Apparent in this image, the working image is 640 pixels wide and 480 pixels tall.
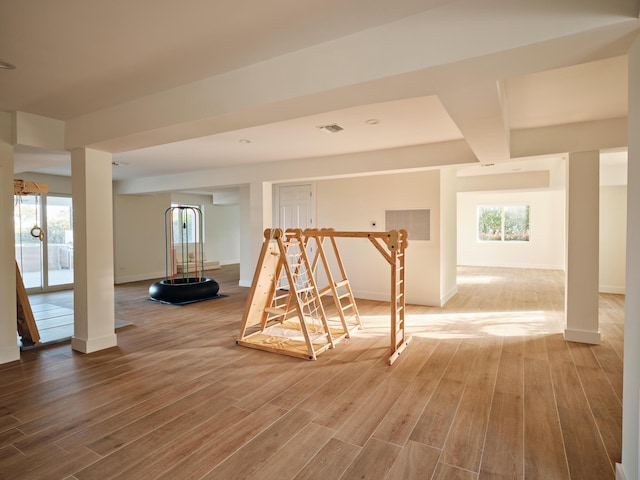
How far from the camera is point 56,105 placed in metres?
3.46

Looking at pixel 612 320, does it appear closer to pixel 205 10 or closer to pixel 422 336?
pixel 422 336

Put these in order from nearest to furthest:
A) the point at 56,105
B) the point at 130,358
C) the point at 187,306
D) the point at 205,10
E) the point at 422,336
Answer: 1. the point at 205,10
2. the point at 56,105
3. the point at 130,358
4. the point at 422,336
5. the point at 187,306

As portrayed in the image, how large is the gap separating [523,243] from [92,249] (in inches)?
469

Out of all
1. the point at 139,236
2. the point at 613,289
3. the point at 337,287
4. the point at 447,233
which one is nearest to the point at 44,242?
the point at 139,236

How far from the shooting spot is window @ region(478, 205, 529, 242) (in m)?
11.8

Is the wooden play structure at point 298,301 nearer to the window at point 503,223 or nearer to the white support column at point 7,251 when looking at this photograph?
the white support column at point 7,251

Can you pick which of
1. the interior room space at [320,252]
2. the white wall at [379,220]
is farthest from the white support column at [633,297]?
the white wall at [379,220]

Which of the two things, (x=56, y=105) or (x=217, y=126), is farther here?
(x=56, y=105)

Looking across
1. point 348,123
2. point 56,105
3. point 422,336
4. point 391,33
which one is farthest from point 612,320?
point 56,105

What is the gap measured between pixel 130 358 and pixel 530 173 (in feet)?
28.5

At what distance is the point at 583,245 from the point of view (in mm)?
4145

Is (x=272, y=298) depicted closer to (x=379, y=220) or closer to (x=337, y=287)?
(x=337, y=287)

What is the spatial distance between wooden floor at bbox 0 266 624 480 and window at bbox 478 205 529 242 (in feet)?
26.1

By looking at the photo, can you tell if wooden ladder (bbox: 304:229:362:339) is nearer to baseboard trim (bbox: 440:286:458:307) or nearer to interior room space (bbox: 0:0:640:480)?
interior room space (bbox: 0:0:640:480)
